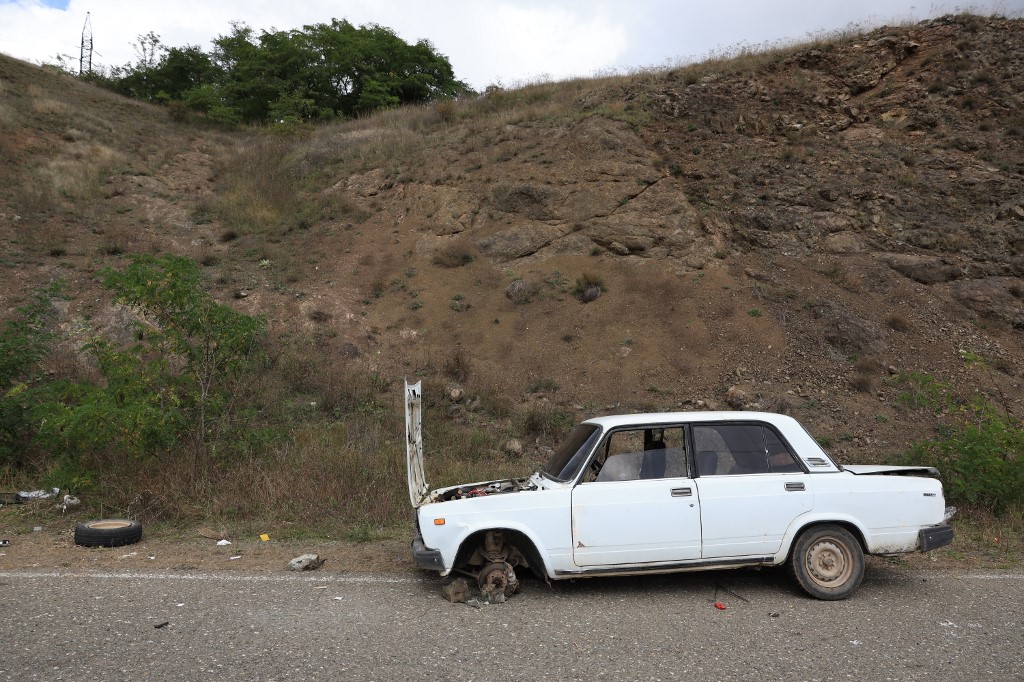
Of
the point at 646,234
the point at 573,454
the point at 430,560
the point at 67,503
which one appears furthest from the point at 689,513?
the point at 646,234

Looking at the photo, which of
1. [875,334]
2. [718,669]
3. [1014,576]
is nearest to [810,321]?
[875,334]

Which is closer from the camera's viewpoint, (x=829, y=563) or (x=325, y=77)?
(x=829, y=563)

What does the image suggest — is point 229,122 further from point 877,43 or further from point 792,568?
point 792,568

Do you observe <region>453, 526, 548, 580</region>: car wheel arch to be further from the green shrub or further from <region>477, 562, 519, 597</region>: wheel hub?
the green shrub

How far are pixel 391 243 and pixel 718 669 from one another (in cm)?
1721

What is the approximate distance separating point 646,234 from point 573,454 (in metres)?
13.2

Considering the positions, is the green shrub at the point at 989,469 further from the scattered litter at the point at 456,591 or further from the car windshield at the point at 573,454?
the scattered litter at the point at 456,591

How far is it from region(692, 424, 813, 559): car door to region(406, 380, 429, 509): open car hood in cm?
247

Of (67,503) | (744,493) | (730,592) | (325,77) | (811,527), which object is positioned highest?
(325,77)

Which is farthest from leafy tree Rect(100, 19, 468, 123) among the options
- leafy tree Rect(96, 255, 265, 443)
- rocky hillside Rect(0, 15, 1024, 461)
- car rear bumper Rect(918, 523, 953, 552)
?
car rear bumper Rect(918, 523, 953, 552)

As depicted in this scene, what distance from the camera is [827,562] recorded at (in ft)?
18.8

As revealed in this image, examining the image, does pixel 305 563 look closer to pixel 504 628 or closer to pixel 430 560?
pixel 430 560

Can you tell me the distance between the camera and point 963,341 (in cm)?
1491

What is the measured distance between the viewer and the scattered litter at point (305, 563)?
21.2 feet
